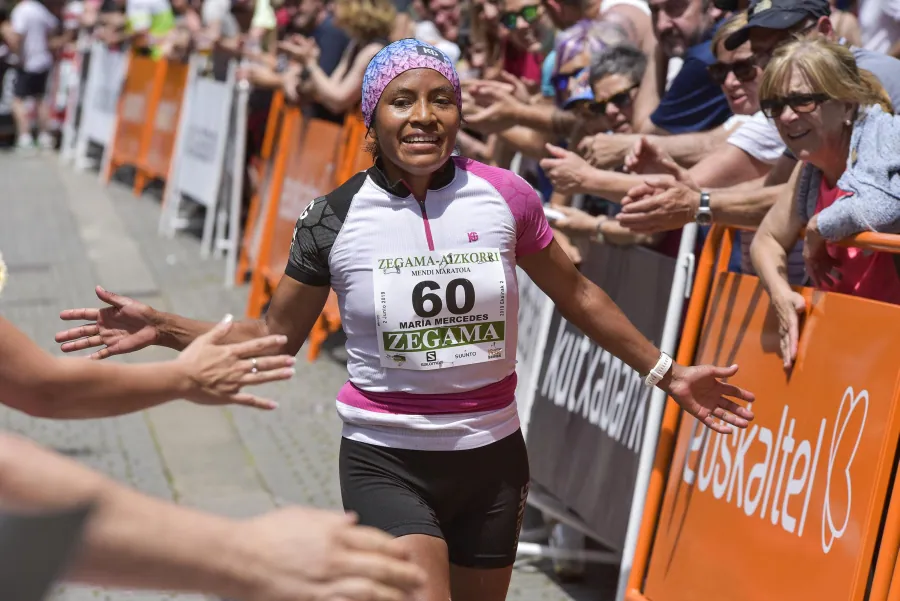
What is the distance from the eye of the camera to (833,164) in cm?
404

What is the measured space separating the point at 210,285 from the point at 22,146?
11.8 m

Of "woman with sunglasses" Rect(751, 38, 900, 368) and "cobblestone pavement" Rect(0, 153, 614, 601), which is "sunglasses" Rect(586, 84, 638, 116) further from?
"cobblestone pavement" Rect(0, 153, 614, 601)

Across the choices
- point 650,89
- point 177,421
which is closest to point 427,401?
point 650,89

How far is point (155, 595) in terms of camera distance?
5133 mm

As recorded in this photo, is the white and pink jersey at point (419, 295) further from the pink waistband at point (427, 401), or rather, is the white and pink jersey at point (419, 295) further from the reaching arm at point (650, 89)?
the reaching arm at point (650, 89)

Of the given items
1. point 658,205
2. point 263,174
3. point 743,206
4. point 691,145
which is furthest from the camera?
point 263,174

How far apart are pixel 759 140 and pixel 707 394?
135 cm

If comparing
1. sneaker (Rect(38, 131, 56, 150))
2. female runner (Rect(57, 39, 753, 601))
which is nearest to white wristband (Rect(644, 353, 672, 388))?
female runner (Rect(57, 39, 753, 601))

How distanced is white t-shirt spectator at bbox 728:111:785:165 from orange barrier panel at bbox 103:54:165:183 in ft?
35.5

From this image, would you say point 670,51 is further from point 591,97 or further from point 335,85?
point 335,85

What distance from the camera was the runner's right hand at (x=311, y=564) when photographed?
1757mm

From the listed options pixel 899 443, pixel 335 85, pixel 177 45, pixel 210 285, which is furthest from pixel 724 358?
pixel 177 45

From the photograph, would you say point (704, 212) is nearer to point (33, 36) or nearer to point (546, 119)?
point (546, 119)

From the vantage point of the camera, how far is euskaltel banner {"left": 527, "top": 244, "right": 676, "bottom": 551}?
5082mm
